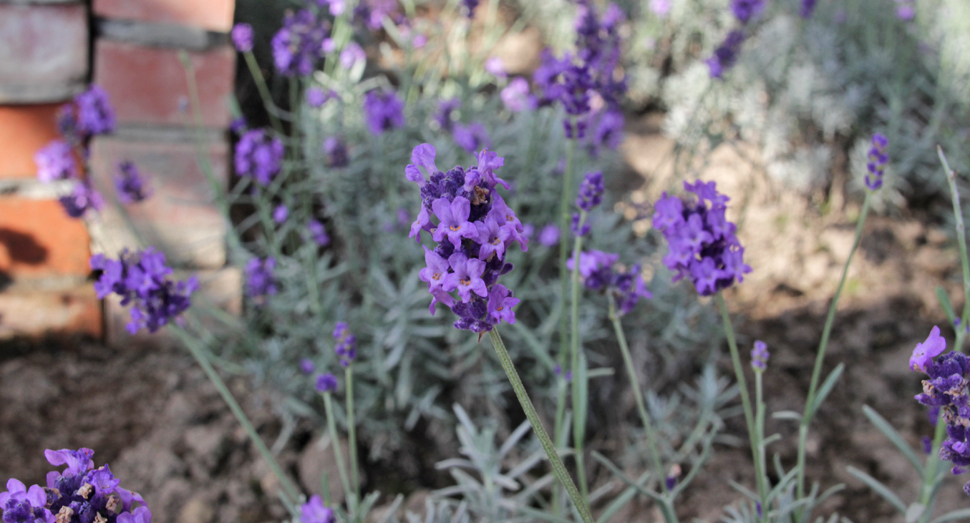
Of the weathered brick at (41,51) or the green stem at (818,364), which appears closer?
the green stem at (818,364)

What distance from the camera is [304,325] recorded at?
100 inches

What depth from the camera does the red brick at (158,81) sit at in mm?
2529

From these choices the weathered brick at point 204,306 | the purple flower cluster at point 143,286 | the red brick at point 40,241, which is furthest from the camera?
the weathered brick at point 204,306

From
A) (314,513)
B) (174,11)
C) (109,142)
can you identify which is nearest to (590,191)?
(314,513)

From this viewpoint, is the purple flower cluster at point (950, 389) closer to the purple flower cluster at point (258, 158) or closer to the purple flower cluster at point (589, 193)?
the purple flower cluster at point (589, 193)

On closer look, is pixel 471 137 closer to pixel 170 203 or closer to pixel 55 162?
pixel 170 203

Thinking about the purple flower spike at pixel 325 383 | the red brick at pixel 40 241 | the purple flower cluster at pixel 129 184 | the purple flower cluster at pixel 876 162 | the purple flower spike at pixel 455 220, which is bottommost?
the red brick at pixel 40 241

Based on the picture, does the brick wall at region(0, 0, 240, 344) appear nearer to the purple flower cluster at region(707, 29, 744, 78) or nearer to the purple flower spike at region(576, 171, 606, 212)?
the purple flower spike at region(576, 171, 606, 212)

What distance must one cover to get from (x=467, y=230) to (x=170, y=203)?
2269 mm

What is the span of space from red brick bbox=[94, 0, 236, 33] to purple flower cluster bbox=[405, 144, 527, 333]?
6.71ft

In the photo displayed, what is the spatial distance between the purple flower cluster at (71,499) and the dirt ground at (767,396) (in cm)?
128

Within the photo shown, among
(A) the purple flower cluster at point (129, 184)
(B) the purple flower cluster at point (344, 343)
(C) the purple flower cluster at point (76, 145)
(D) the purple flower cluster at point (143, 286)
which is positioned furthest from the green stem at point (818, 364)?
(C) the purple flower cluster at point (76, 145)

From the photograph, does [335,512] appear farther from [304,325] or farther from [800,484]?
[304,325]

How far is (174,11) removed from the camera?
250 centimetres
